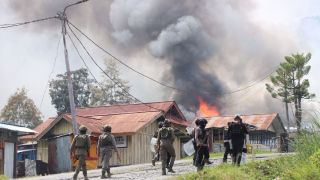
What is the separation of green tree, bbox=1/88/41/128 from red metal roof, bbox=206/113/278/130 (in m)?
24.5

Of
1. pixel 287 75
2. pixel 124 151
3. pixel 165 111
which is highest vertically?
pixel 287 75

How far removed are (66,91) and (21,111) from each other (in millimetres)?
5831

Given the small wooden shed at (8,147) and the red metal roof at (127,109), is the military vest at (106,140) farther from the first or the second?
the red metal roof at (127,109)

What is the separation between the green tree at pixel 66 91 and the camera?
65.5 m

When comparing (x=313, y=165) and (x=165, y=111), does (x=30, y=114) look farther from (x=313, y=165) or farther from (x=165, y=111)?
(x=313, y=165)

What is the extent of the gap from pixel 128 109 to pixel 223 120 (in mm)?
9010

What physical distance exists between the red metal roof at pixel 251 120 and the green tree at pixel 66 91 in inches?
912

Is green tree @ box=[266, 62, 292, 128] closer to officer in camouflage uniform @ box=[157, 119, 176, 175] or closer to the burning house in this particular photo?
the burning house

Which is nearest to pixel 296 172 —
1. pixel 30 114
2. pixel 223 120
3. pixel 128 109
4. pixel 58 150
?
pixel 58 150

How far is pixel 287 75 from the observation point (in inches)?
1839

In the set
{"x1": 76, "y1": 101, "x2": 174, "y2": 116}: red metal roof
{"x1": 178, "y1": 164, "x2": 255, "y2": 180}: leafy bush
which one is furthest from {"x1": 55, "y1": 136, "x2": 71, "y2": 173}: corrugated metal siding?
{"x1": 178, "y1": 164, "x2": 255, "y2": 180}: leafy bush

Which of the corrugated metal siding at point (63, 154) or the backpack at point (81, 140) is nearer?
the backpack at point (81, 140)

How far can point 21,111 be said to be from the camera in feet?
207

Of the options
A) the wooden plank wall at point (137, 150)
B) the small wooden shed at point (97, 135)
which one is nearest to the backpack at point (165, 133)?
the small wooden shed at point (97, 135)
